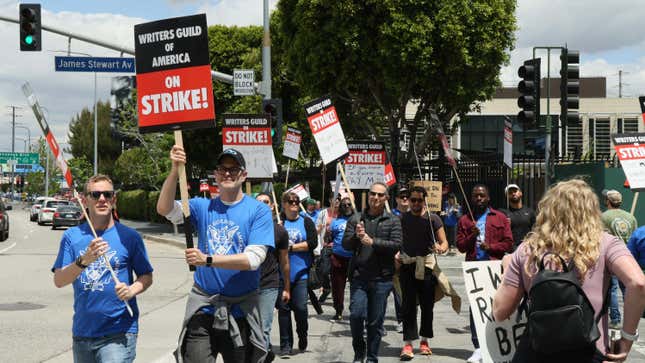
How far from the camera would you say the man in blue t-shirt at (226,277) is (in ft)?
17.0

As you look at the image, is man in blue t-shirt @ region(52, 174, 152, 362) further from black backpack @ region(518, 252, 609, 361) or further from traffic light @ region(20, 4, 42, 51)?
traffic light @ region(20, 4, 42, 51)

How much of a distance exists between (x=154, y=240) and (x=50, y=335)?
24848 millimetres

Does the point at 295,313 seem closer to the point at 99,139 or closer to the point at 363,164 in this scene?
the point at 363,164

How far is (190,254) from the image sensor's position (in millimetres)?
4828

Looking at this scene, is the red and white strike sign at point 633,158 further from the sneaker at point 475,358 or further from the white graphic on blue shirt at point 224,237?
the white graphic on blue shirt at point 224,237

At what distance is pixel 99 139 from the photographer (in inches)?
3354

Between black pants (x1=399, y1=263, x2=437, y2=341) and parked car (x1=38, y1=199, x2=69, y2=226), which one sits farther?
parked car (x1=38, y1=199, x2=69, y2=226)

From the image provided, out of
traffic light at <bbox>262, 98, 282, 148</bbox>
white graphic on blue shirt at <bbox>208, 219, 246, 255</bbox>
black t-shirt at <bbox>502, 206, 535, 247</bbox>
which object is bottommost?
black t-shirt at <bbox>502, 206, 535, 247</bbox>

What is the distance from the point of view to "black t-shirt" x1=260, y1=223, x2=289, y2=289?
8.00m

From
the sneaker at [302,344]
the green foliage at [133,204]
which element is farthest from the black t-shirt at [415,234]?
the green foliage at [133,204]

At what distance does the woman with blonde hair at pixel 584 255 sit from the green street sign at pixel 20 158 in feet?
362

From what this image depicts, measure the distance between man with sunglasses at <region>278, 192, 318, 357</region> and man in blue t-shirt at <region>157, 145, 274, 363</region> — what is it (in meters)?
3.90

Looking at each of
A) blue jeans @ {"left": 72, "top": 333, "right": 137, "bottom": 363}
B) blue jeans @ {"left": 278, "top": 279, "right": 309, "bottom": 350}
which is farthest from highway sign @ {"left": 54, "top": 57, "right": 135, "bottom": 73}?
blue jeans @ {"left": 72, "top": 333, "right": 137, "bottom": 363}

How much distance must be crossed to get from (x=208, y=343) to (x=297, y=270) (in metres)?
4.65
